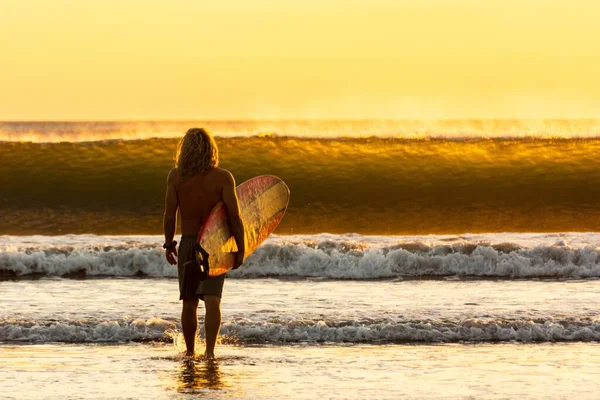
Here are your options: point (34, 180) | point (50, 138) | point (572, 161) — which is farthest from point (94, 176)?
point (572, 161)

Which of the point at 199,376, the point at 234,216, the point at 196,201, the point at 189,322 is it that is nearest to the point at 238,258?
the point at 234,216

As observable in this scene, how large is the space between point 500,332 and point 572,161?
59.1 feet

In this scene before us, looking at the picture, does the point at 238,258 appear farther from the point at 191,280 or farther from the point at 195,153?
the point at 195,153

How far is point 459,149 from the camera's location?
92.8ft

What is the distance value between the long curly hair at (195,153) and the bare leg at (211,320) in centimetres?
92

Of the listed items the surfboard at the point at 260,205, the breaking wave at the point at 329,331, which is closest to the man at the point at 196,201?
the surfboard at the point at 260,205

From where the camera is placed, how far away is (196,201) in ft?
28.5

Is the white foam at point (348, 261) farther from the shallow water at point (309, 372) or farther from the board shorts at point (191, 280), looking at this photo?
the board shorts at point (191, 280)

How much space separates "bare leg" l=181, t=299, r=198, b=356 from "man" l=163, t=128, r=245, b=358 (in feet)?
0.39

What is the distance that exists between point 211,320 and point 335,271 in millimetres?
7088

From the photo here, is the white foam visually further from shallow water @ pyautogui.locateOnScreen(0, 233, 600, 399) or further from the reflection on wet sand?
the reflection on wet sand

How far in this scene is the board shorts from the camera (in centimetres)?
866

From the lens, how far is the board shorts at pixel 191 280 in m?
8.66

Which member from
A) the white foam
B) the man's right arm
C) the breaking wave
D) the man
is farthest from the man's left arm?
the white foam
